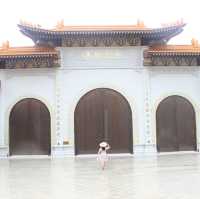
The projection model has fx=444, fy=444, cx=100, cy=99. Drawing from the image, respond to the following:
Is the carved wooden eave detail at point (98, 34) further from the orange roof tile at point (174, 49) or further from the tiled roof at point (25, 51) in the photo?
the orange roof tile at point (174, 49)

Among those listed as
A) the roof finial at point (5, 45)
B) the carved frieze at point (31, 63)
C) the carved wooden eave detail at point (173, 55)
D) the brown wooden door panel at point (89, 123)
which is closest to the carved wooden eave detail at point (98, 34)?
the carved wooden eave detail at point (173, 55)

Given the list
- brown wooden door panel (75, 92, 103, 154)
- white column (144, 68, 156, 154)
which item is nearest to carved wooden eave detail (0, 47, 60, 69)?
brown wooden door panel (75, 92, 103, 154)

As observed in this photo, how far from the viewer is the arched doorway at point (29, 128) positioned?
21047 millimetres

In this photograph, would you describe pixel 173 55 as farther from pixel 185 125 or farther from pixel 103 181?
pixel 103 181

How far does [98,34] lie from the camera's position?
20.5m

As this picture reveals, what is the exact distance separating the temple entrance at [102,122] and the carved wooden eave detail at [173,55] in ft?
7.66

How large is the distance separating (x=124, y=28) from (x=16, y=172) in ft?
30.8

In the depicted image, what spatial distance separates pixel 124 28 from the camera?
21.0 meters

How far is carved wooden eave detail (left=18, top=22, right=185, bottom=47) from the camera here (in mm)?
20359

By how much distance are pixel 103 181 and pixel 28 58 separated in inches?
405

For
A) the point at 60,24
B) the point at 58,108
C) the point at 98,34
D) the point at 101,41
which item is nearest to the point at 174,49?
the point at 101,41

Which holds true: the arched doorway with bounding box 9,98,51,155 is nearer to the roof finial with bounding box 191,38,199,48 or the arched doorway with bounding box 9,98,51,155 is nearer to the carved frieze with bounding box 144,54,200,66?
the carved frieze with bounding box 144,54,200,66

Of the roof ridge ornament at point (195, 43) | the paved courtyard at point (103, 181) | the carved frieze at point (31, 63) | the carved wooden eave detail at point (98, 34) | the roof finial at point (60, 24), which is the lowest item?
the paved courtyard at point (103, 181)

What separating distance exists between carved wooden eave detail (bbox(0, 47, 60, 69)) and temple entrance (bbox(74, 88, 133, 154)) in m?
2.34
